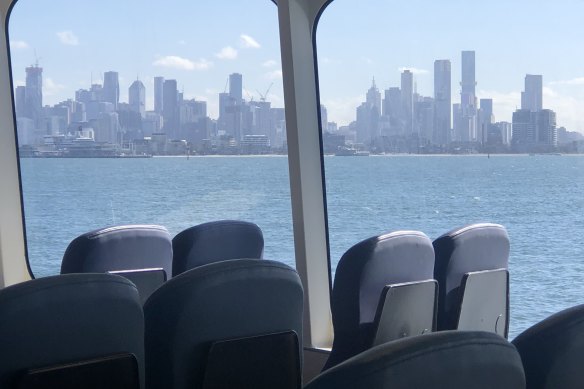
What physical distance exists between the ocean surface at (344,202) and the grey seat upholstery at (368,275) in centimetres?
205

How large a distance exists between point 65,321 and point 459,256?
1.32 meters

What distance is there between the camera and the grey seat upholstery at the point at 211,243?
Result: 3268 mm

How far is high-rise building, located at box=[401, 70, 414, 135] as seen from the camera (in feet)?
17.2

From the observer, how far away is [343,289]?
268cm

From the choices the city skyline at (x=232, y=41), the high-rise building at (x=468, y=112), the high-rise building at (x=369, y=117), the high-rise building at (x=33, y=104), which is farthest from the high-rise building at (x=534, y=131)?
the city skyline at (x=232, y=41)

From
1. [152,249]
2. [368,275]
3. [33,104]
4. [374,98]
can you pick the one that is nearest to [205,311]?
[368,275]

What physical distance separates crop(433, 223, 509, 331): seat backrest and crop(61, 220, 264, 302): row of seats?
2.66 ft

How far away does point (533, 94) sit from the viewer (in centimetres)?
543

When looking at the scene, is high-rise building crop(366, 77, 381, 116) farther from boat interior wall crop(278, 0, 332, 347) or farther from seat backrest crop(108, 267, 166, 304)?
seat backrest crop(108, 267, 166, 304)

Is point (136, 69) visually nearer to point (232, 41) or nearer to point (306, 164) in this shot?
point (232, 41)

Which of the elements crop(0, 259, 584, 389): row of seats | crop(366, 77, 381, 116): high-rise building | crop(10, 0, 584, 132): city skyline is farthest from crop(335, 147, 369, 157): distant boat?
crop(10, 0, 584, 132): city skyline

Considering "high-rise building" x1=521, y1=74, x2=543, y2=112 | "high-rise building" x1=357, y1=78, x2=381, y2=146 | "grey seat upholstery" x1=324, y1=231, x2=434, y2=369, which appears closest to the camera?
"grey seat upholstery" x1=324, y1=231, x2=434, y2=369

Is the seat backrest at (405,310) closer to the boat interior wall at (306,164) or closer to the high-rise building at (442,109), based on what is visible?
the boat interior wall at (306,164)

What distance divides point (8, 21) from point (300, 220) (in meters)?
2.36
